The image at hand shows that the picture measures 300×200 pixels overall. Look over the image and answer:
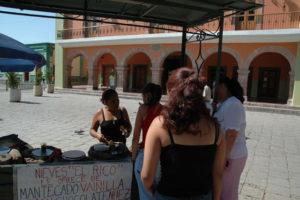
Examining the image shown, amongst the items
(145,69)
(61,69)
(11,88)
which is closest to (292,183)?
(11,88)

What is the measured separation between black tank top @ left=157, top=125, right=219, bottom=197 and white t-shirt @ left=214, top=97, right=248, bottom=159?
25.7 inches

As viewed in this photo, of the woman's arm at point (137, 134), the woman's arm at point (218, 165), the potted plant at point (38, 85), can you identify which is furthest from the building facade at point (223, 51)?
the woman's arm at point (218, 165)

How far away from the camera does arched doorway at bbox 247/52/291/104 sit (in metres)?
14.8

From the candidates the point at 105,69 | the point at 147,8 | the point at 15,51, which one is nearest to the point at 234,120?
the point at 147,8

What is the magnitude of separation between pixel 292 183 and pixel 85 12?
13.7 ft

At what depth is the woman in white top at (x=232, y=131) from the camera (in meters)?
1.97

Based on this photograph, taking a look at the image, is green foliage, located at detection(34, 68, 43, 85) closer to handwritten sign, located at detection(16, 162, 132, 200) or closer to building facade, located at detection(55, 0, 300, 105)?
building facade, located at detection(55, 0, 300, 105)

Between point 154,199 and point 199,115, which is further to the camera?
point 154,199

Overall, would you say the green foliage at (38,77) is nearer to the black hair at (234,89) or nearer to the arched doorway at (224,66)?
the arched doorway at (224,66)

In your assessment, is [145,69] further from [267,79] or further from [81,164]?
[81,164]

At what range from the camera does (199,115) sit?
128cm

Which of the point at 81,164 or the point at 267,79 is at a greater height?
the point at 267,79

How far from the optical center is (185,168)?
51.1 inches

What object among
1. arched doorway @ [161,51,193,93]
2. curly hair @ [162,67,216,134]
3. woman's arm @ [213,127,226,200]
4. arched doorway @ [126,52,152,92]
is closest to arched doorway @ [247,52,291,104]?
arched doorway @ [161,51,193,93]
